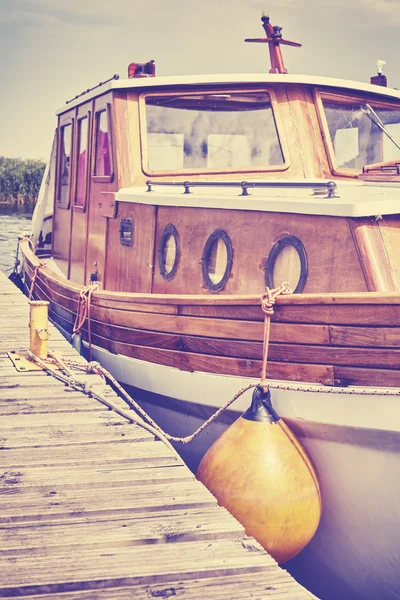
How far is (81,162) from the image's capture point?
890 centimetres

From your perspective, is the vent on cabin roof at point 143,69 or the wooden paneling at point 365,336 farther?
the vent on cabin roof at point 143,69

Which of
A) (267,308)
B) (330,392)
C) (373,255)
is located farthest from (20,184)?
(330,392)

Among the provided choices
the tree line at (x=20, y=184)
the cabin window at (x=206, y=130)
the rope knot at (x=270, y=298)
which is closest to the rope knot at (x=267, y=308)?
the rope knot at (x=270, y=298)

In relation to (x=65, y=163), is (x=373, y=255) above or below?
below

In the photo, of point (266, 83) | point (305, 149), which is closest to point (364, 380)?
point (305, 149)

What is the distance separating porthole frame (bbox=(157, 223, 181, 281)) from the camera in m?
6.47

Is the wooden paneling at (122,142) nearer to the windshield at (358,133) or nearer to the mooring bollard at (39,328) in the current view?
the mooring bollard at (39,328)

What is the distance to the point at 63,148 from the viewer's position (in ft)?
32.3

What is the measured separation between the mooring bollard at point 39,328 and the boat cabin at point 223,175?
2.60ft

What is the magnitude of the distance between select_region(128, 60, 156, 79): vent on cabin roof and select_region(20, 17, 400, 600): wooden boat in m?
0.02

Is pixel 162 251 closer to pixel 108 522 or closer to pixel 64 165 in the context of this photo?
pixel 108 522

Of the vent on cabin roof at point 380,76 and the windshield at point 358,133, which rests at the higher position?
the vent on cabin roof at point 380,76

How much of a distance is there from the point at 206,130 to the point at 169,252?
1367 mm

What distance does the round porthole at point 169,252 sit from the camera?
6.50 metres
